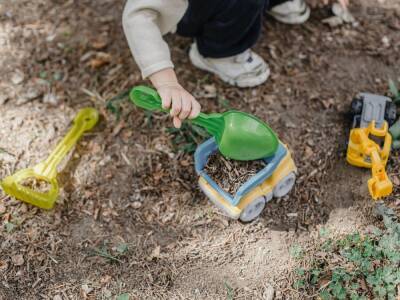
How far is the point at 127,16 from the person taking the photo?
1.58 metres

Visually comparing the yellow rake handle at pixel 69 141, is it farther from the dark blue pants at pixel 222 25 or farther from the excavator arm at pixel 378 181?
the excavator arm at pixel 378 181

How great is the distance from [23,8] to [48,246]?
3.70ft

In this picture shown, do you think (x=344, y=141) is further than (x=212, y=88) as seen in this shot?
No

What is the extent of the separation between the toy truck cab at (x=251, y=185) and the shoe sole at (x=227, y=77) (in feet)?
1.35

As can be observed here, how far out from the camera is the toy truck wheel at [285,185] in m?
1.70

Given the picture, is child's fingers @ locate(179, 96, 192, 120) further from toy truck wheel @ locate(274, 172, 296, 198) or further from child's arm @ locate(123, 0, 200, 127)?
toy truck wheel @ locate(274, 172, 296, 198)

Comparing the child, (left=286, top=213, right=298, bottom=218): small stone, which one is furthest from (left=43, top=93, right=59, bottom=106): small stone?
(left=286, top=213, right=298, bottom=218): small stone

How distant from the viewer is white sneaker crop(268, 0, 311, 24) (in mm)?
2150

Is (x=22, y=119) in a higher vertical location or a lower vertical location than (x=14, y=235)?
higher

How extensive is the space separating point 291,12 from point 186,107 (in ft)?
2.98

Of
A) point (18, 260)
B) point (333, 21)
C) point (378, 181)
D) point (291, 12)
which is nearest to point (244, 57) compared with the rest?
point (291, 12)

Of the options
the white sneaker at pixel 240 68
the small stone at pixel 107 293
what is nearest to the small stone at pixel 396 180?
the white sneaker at pixel 240 68

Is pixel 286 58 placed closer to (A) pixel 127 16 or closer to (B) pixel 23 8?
(A) pixel 127 16

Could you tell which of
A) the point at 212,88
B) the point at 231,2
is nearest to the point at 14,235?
the point at 212,88
